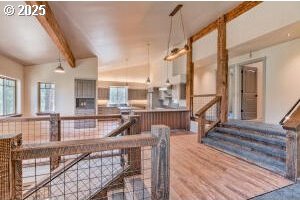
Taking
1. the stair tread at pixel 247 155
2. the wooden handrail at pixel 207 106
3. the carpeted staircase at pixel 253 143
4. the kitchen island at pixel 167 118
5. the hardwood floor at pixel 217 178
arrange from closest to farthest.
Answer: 1. the hardwood floor at pixel 217 178
2. the stair tread at pixel 247 155
3. the carpeted staircase at pixel 253 143
4. the wooden handrail at pixel 207 106
5. the kitchen island at pixel 167 118

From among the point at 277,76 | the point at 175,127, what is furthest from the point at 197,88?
the point at 277,76

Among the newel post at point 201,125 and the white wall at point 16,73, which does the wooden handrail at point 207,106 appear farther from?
the white wall at point 16,73

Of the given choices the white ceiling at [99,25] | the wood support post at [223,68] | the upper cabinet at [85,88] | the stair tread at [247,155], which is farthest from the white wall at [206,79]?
the upper cabinet at [85,88]

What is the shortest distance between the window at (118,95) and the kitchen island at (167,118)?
584 cm

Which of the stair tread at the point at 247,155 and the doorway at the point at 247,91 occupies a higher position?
the doorway at the point at 247,91

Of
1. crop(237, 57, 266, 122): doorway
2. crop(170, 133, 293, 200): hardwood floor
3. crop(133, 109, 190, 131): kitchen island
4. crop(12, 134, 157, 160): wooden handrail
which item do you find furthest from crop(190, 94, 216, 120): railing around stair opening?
crop(12, 134, 157, 160): wooden handrail

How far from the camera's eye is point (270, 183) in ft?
8.59

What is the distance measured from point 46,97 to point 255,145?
7.50 m

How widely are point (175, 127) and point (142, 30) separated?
3613 millimetres

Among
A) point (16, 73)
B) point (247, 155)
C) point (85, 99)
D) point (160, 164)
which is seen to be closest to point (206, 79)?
point (247, 155)

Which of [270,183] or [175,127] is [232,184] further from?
[175,127]

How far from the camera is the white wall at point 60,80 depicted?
7.38 meters

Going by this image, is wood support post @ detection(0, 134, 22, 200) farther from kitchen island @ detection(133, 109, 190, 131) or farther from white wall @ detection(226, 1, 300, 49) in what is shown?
kitchen island @ detection(133, 109, 190, 131)

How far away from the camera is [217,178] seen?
278 centimetres
